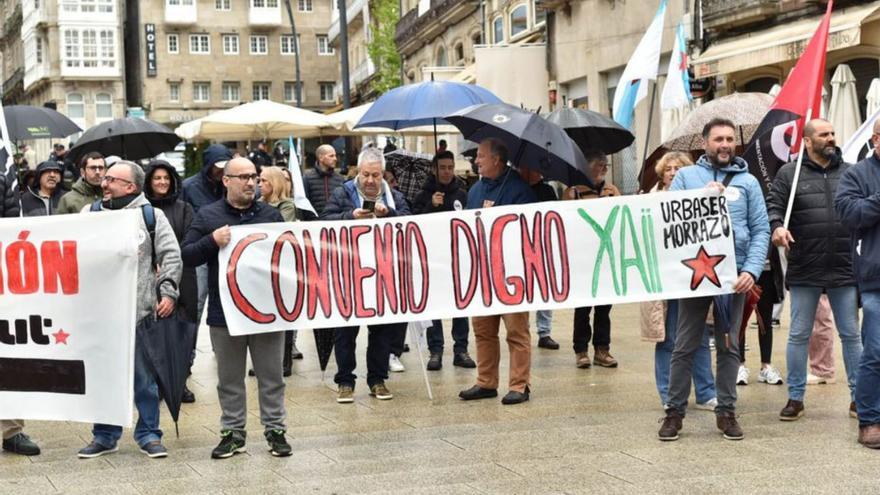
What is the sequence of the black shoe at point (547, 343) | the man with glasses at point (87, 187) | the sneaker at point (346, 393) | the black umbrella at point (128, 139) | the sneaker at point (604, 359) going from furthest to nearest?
the black umbrella at point (128, 139) → the black shoe at point (547, 343) → the sneaker at point (604, 359) → the man with glasses at point (87, 187) → the sneaker at point (346, 393)

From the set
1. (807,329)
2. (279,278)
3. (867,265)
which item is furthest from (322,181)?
(867,265)

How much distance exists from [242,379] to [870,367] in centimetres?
365

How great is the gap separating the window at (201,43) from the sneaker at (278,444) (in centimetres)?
7904

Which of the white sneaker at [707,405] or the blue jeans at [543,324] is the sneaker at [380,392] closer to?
the white sneaker at [707,405]

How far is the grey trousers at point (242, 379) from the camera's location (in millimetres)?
7910

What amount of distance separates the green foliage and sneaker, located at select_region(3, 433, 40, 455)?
37.6 metres

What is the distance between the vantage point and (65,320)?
7.98m

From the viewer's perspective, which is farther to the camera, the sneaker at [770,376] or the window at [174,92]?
the window at [174,92]

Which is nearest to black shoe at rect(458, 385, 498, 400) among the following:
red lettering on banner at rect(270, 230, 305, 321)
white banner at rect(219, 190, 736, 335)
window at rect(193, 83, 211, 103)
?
white banner at rect(219, 190, 736, 335)

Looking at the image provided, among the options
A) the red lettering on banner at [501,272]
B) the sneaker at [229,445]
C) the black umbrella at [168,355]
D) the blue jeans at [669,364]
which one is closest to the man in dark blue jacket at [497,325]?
the red lettering on banner at [501,272]

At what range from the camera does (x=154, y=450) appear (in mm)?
7953

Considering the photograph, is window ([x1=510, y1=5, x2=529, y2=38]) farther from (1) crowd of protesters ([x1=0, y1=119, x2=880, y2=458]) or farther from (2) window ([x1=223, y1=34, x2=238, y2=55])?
(2) window ([x1=223, y1=34, x2=238, y2=55])

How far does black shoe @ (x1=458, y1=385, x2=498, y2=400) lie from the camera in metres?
9.73

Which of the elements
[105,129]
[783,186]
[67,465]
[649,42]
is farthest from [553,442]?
[105,129]
